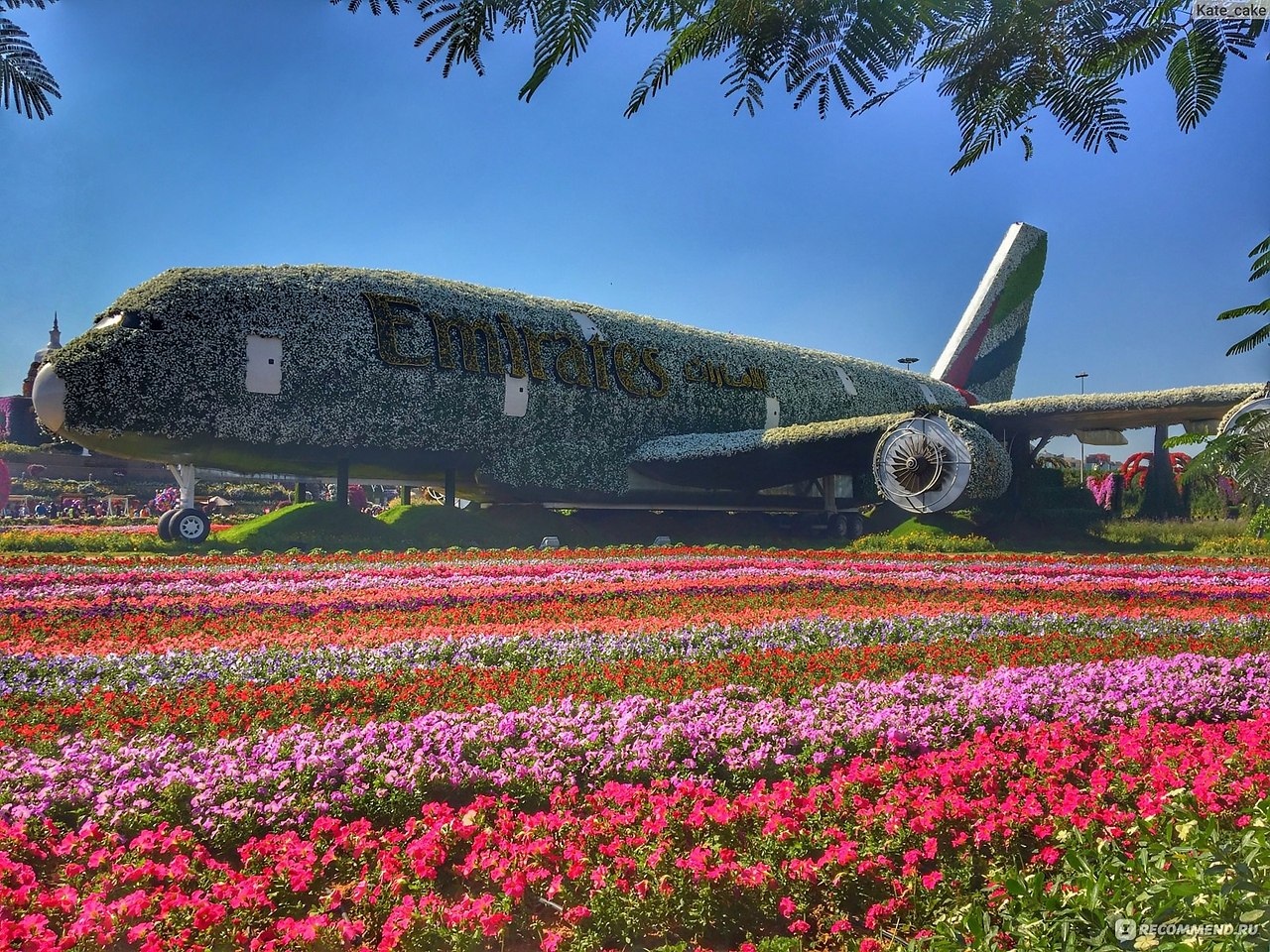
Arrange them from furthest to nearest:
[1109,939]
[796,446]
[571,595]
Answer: [796,446] → [571,595] → [1109,939]

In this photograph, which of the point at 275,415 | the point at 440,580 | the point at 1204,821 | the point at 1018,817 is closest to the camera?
the point at 1204,821

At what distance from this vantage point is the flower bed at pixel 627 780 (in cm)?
279

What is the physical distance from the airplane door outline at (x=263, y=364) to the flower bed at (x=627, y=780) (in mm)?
7967

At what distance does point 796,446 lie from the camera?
19.5 m

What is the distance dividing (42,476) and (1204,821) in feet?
183

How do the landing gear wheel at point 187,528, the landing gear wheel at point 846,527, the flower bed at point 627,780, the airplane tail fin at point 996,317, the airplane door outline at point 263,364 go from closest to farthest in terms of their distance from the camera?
the flower bed at point 627,780, the airplane door outline at point 263,364, the landing gear wheel at point 187,528, the landing gear wheel at point 846,527, the airplane tail fin at point 996,317

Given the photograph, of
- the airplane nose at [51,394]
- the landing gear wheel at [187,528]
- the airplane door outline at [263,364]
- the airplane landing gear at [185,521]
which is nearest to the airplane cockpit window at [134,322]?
the airplane nose at [51,394]

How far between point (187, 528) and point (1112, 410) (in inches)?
848

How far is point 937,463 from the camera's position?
1686cm

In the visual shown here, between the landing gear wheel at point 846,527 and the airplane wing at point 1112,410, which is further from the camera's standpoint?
the landing gear wheel at point 846,527

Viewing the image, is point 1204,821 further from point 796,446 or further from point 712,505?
point 712,505

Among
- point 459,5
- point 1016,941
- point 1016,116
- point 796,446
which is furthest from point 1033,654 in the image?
point 796,446

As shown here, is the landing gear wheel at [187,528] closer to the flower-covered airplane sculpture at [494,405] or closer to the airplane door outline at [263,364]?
the flower-covered airplane sculpture at [494,405]

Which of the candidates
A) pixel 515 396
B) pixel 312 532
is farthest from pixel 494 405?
pixel 312 532
